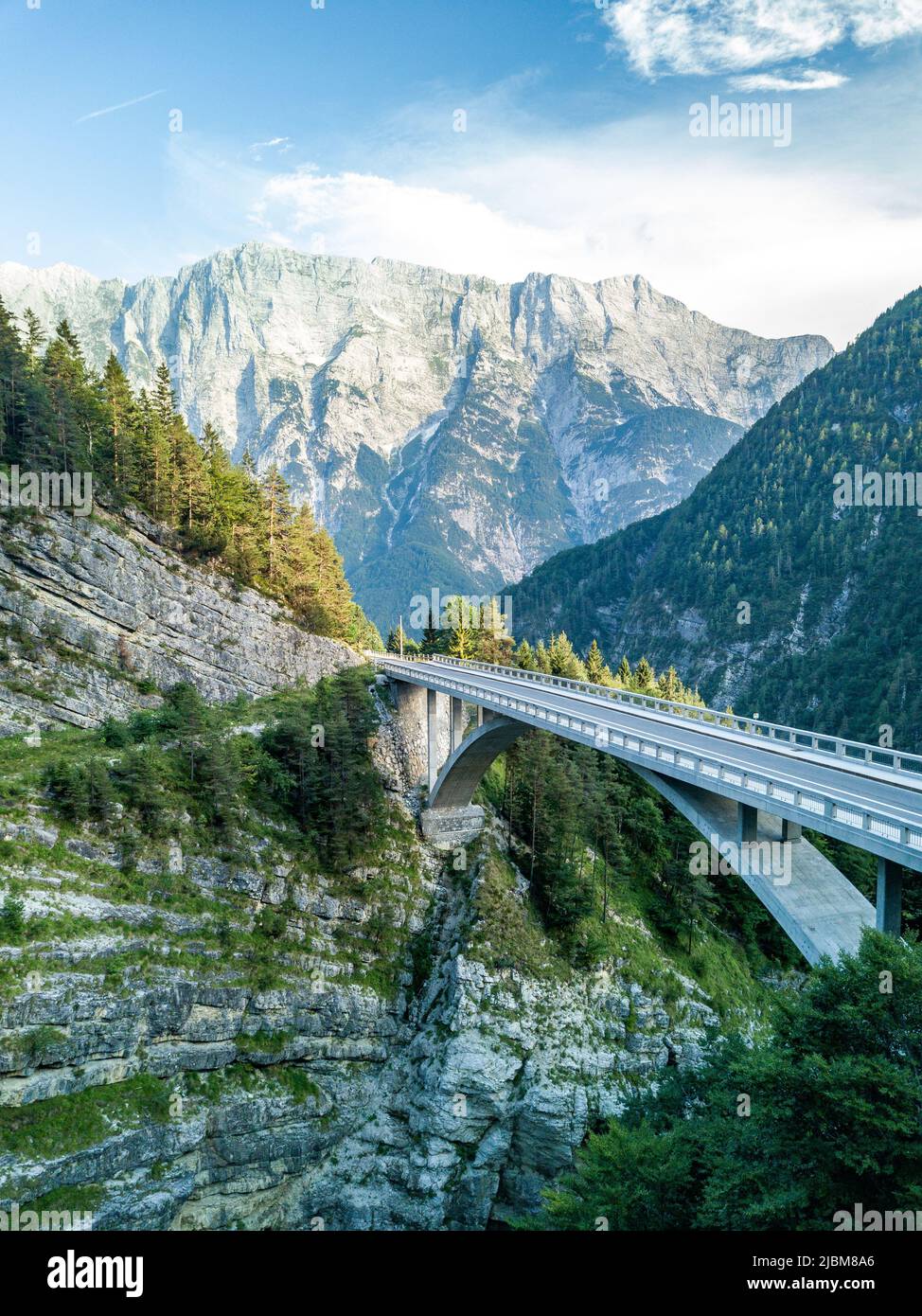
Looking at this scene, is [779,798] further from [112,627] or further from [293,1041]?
[112,627]

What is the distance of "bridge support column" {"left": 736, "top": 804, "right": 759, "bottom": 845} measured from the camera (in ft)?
67.2

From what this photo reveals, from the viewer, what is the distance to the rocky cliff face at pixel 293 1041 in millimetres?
26391

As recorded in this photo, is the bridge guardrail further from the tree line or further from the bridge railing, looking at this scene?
the tree line

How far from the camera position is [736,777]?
818 inches

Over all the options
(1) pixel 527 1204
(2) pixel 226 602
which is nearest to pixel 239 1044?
(1) pixel 527 1204

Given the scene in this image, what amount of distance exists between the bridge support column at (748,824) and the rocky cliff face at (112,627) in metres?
32.6

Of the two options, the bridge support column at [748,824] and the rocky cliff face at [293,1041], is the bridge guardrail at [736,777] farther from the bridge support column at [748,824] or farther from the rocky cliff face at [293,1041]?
the rocky cliff face at [293,1041]

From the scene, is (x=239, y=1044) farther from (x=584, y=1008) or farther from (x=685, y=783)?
(x=685, y=783)

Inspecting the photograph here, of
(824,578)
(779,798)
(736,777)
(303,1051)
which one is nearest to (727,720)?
(736,777)

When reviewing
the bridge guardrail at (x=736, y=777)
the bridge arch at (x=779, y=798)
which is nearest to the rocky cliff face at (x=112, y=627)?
the bridge arch at (x=779, y=798)

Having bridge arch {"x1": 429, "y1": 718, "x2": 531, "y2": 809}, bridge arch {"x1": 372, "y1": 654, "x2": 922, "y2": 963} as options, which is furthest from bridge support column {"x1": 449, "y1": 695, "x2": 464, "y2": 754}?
bridge arch {"x1": 372, "y1": 654, "x2": 922, "y2": 963}

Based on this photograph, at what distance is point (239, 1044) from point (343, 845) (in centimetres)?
1106

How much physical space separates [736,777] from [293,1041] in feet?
79.9

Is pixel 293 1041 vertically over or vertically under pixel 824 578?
under
